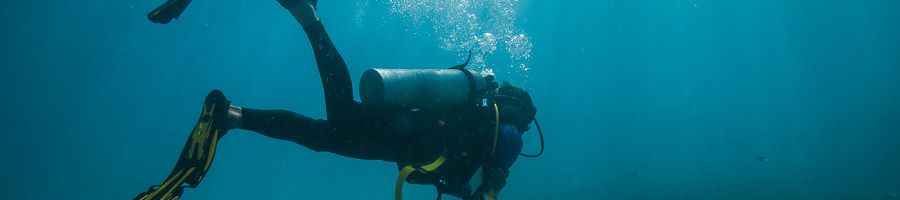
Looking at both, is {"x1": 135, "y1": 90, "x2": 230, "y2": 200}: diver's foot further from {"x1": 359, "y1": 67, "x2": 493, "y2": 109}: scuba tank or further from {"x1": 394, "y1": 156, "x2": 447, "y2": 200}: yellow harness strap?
{"x1": 394, "y1": 156, "x2": 447, "y2": 200}: yellow harness strap

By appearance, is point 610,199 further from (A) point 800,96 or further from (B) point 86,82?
(A) point 800,96

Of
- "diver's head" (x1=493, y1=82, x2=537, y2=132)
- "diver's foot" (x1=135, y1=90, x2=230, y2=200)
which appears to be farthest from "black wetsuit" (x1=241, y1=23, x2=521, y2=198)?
"diver's head" (x1=493, y1=82, x2=537, y2=132)

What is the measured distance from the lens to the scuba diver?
10.3ft

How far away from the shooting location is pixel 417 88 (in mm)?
3703

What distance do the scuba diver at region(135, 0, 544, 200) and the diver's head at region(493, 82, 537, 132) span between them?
0.33 feet

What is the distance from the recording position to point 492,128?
3492mm

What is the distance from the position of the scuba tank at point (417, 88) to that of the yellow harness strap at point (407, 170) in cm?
61

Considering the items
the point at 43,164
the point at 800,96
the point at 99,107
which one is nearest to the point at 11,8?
the point at 99,107

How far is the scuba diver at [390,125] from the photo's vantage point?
124 inches

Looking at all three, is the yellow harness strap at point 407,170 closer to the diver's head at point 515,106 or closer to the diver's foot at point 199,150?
the diver's head at point 515,106

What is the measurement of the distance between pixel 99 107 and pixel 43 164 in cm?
972

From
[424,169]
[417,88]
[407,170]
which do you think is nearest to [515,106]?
[417,88]

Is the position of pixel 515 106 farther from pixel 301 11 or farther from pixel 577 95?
pixel 577 95

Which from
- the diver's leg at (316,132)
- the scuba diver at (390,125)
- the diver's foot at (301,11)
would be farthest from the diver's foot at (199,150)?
the diver's foot at (301,11)
